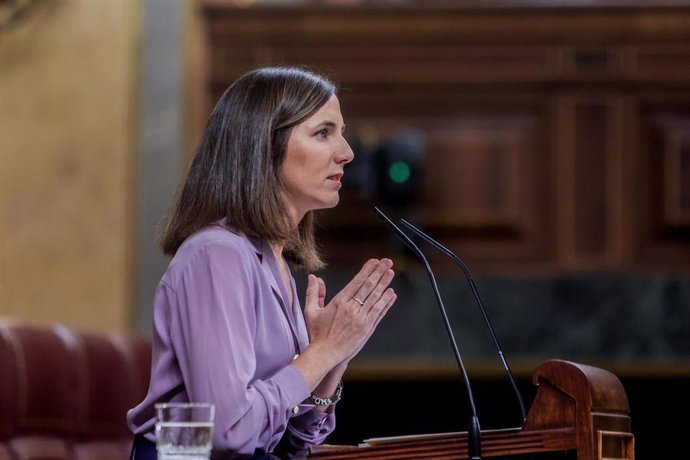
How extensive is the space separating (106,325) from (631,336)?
2263 millimetres

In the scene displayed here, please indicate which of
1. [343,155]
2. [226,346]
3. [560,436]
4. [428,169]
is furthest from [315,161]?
[428,169]

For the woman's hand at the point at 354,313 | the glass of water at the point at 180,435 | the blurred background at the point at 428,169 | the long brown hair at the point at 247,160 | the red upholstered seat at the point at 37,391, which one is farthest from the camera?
the blurred background at the point at 428,169

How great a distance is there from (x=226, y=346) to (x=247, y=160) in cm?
41

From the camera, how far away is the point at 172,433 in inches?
73.2

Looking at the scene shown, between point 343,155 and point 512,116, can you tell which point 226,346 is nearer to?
point 343,155

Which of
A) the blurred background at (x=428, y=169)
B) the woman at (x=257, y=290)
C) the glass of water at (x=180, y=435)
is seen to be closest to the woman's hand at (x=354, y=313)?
the woman at (x=257, y=290)

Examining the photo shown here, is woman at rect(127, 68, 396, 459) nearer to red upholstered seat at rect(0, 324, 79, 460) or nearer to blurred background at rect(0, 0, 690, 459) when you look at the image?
red upholstered seat at rect(0, 324, 79, 460)

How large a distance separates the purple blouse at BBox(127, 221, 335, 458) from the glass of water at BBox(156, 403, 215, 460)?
0.25m

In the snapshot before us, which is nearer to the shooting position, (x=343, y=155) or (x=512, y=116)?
(x=343, y=155)

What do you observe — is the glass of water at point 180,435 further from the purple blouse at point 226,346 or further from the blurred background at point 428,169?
the blurred background at point 428,169

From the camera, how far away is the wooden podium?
6.84 ft

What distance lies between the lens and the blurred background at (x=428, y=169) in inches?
225

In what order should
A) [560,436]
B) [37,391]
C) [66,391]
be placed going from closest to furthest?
1. [560,436]
2. [37,391]
3. [66,391]

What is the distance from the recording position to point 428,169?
19.4 feet
